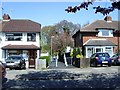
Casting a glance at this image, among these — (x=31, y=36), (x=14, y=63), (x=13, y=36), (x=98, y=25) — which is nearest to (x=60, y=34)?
(x=98, y=25)

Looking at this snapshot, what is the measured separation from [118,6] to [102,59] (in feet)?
84.6

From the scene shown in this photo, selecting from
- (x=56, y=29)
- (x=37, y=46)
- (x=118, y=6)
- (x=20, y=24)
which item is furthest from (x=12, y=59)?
(x=56, y=29)

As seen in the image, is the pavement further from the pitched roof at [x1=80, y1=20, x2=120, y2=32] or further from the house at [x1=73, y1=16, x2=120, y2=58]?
the pitched roof at [x1=80, y1=20, x2=120, y2=32]

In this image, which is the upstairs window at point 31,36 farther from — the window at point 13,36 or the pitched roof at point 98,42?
the pitched roof at point 98,42

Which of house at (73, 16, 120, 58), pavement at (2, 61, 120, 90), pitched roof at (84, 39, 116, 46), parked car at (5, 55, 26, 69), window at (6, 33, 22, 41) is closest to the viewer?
pavement at (2, 61, 120, 90)

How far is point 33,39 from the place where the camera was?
4600 centimetres

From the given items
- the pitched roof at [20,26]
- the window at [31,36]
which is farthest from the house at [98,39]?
the window at [31,36]

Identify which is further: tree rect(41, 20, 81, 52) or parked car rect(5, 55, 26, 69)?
tree rect(41, 20, 81, 52)

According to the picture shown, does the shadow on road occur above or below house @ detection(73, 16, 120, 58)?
below

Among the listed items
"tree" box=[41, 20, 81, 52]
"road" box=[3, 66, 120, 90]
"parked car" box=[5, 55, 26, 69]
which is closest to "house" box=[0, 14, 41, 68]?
"parked car" box=[5, 55, 26, 69]

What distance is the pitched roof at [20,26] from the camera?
150 ft

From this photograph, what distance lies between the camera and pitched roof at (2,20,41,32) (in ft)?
150

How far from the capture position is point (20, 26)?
47562 millimetres

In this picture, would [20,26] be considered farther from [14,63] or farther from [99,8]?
[99,8]
